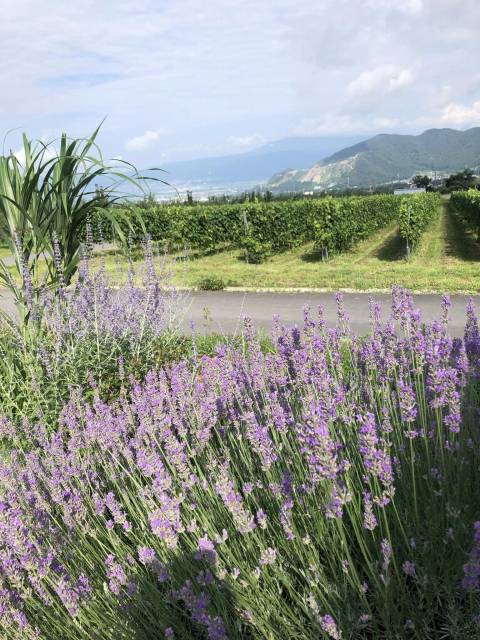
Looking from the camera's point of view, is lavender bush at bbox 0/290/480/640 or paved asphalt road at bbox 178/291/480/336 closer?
lavender bush at bbox 0/290/480/640

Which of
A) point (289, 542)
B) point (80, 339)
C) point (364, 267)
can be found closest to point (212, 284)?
point (364, 267)

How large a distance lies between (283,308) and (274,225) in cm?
969

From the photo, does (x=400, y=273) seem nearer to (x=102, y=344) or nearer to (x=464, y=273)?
(x=464, y=273)

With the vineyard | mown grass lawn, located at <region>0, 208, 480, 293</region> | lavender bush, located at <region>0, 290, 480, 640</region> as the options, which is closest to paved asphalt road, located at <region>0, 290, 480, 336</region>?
mown grass lawn, located at <region>0, 208, 480, 293</region>

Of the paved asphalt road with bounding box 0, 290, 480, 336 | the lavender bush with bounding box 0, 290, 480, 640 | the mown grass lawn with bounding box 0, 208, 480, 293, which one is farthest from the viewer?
the mown grass lawn with bounding box 0, 208, 480, 293

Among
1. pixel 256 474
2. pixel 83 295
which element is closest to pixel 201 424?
pixel 256 474

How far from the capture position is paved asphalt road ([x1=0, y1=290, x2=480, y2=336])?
329 inches

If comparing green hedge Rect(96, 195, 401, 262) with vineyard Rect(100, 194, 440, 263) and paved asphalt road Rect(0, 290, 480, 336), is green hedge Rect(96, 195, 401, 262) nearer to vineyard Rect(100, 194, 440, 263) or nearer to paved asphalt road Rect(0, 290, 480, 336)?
vineyard Rect(100, 194, 440, 263)

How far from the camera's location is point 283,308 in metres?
9.92

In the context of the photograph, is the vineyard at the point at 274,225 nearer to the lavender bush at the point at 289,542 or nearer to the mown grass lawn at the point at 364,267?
the mown grass lawn at the point at 364,267

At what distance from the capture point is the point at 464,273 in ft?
36.3

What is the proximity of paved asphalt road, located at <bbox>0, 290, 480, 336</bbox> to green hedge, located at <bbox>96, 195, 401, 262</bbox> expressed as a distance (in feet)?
22.6

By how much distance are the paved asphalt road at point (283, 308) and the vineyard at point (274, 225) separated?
655cm

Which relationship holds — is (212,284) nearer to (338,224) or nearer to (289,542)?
(338,224)
